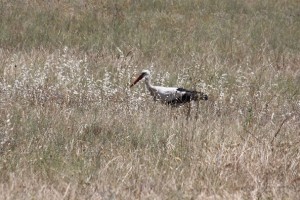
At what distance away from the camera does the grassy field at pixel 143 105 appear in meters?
4.73

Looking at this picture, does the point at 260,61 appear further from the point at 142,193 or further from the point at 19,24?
the point at 142,193

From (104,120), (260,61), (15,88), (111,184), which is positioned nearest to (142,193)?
(111,184)

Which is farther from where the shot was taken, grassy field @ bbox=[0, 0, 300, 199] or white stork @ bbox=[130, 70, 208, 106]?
white stork @ bbox=[130, 70, 208, 106]

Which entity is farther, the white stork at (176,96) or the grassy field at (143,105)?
the white stork at (176,96)

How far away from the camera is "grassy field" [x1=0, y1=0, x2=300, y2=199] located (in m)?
4.73

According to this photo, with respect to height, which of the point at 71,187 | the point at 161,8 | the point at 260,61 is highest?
the point at 161,8

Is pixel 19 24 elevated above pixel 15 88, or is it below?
above

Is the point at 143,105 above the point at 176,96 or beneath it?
beneath

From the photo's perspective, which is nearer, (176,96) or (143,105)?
(143,105)

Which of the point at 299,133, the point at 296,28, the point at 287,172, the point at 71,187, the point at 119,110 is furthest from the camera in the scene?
the point at 296,28

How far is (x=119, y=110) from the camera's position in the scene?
6969mm

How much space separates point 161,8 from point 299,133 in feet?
31.5

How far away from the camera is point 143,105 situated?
292 inches

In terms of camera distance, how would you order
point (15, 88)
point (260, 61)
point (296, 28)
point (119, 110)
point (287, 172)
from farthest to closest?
point (296, 28) < point (260, 61) < point (15, 88) < point (119, 110) < point (287, 172)
